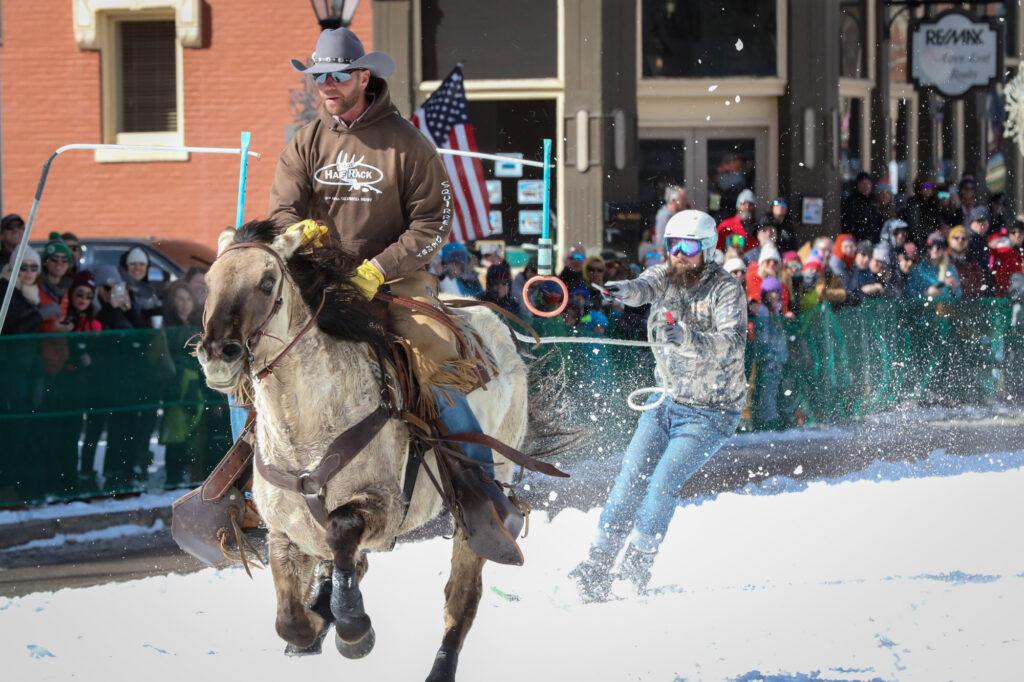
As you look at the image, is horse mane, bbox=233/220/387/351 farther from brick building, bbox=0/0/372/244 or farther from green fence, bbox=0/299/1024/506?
brick building, bbox=0/0/372/244

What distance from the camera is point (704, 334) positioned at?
7199mm

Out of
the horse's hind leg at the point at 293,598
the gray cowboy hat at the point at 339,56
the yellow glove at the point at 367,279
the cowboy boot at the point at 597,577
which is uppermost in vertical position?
the gray cowboy hat at the point at 339,56

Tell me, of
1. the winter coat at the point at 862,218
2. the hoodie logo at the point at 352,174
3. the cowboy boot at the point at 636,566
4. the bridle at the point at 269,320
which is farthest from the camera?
the winter coat at the point at 862,218

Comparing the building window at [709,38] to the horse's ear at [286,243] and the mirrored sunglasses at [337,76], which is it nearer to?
the mirrored sunglasses at [337,76]

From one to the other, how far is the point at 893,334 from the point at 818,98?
523 centimetres

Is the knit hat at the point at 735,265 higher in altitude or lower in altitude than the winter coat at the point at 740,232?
lower

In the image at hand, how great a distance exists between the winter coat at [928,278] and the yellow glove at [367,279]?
9.00 m

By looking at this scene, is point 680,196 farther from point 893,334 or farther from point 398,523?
point 398,523

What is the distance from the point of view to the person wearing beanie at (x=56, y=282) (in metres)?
10.1

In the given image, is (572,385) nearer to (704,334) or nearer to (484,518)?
(704,334)

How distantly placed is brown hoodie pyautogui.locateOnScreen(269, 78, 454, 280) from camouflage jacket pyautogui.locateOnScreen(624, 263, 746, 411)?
5.50ft

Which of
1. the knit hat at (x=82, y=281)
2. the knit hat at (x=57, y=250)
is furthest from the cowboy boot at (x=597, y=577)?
the knit hat at (x=57, y=250)

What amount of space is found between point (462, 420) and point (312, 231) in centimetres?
112

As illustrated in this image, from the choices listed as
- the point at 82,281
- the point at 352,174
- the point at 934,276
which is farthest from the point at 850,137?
the point at 352,174
